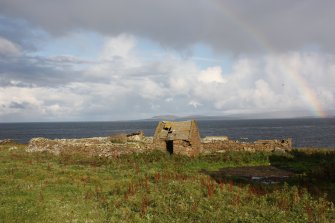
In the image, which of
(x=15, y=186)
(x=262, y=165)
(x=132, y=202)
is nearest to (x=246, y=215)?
(x=132, y=202)

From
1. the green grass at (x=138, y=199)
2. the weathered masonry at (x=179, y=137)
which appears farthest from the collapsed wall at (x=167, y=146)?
the green grass at (x=138, y=199)

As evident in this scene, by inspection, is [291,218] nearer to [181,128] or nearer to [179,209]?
[179,209]

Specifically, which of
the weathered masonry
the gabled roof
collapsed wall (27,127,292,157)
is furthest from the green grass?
the gabled roof

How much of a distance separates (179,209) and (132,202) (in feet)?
9.43

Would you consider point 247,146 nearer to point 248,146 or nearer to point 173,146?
point 248,146

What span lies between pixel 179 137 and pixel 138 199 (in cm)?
1917

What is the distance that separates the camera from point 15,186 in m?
22.2

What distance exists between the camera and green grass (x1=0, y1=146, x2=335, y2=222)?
1595 centimetres

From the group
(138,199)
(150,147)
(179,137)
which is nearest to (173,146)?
(179,137)

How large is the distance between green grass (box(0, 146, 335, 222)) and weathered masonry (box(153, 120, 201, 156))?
7485mm

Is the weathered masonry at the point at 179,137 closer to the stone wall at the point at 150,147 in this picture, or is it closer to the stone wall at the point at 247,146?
the stone wall at the point at 150,147

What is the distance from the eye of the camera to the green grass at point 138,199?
15953 mm

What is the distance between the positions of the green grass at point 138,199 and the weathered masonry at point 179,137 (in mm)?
7485

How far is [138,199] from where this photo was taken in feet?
62.7
